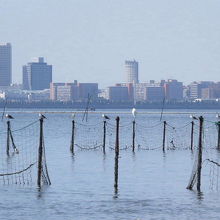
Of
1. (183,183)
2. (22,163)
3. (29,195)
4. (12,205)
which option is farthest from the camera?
(22,163)

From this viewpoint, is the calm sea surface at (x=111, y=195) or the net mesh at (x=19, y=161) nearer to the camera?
the calm sea surface at (x=111, y=195)

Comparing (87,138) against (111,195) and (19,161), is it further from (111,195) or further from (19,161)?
(111,195)

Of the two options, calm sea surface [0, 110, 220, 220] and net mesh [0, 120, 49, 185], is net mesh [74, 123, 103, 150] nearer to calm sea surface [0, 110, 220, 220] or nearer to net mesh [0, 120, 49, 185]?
net mesh [0, 120, 49, 185]

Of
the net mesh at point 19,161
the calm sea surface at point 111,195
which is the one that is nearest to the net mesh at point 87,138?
the net mesh at point 19,161

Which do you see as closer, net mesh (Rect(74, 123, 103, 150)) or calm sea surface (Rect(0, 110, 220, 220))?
calm sea surface (Rect(0, 110, 220, 220))

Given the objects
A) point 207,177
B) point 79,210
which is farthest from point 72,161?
point 79,210

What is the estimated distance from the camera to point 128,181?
81.0 metres

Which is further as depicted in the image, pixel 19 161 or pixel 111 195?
pixel 19 161

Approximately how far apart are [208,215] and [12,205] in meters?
13.7

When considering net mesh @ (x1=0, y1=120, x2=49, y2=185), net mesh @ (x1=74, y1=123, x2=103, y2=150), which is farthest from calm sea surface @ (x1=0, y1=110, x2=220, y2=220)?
net mesh @ (x1=74, y1=123, x2=103, y2=150)

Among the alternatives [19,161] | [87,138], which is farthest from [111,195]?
[87,138]

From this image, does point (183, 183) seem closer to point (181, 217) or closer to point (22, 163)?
point (181, 217)

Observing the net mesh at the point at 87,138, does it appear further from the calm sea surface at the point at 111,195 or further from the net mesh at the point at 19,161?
the calm sea surface at the point at 111,195

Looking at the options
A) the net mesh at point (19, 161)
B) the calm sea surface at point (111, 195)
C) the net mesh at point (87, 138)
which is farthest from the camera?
the net mesh at point (87, 138)
